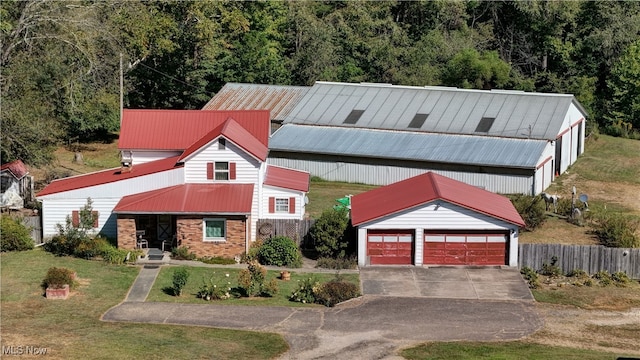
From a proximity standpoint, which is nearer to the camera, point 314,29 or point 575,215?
point 575,215

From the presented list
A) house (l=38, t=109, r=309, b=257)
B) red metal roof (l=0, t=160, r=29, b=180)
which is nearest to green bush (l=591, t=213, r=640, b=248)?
house (l=38, t=109, r=309, b=257)

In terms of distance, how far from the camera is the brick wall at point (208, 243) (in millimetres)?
55844

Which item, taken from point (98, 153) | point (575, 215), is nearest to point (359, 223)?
point (575, 215)

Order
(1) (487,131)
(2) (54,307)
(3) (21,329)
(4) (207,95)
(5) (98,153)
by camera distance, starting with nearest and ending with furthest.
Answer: (3) (21,329)
(2) (54,307)
(1) (487,131)
(5) (98,153)
(4) (207,95)

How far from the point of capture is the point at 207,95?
303 ft

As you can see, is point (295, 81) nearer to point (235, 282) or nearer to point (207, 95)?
point (207, 95)

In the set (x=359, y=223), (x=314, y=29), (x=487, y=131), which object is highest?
(x=314, y=29)

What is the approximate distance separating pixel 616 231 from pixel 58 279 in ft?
95.3

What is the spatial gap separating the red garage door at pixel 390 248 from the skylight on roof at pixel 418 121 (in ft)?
68.1

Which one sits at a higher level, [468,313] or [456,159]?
[456,159]

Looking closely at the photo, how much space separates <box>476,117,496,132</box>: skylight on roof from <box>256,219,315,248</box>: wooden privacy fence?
2069 centimetres

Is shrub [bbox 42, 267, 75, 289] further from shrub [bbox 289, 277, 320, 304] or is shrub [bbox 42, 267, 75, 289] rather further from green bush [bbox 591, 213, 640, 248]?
green bush [bbox 591, 213, 640, 248]

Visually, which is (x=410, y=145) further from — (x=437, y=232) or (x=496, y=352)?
(x=496, y=352)

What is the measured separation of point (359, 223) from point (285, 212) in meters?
6.63
